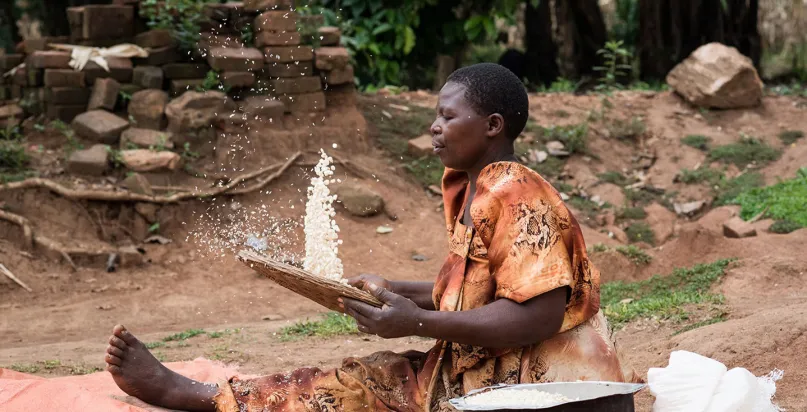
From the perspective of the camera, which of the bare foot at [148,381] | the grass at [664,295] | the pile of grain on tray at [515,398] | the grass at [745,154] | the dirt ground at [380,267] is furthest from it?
the grass at [745,154]

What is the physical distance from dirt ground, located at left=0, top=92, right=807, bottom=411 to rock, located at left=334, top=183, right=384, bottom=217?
125 mm

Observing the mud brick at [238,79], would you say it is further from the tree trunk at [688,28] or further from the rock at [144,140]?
the tree trunk at [688,28]

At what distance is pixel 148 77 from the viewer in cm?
848

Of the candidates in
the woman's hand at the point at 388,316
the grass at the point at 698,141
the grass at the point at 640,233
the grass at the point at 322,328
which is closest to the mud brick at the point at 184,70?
the grass at the point at 322,328

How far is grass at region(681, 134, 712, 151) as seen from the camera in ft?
31.7

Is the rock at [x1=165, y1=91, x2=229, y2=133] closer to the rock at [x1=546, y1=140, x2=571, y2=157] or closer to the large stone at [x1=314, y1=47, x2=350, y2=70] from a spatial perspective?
the large stone at [x1=314, y1=47, x2=350, y2=70]

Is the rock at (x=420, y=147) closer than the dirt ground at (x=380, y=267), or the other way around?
the dirt ground at (x=380, y=267)

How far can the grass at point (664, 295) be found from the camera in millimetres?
5109

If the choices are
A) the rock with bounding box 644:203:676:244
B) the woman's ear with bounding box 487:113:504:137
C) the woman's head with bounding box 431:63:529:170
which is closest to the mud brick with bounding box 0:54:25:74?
the rock with bounding box 644:203:676:244

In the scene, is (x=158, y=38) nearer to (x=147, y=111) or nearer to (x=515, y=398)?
(x=147, y=111)

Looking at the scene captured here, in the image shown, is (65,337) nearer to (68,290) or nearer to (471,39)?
(68,290)

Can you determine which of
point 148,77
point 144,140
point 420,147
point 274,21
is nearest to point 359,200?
point 420,147

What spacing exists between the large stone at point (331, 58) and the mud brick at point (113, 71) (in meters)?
1.74

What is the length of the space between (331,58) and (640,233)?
10.6ft
